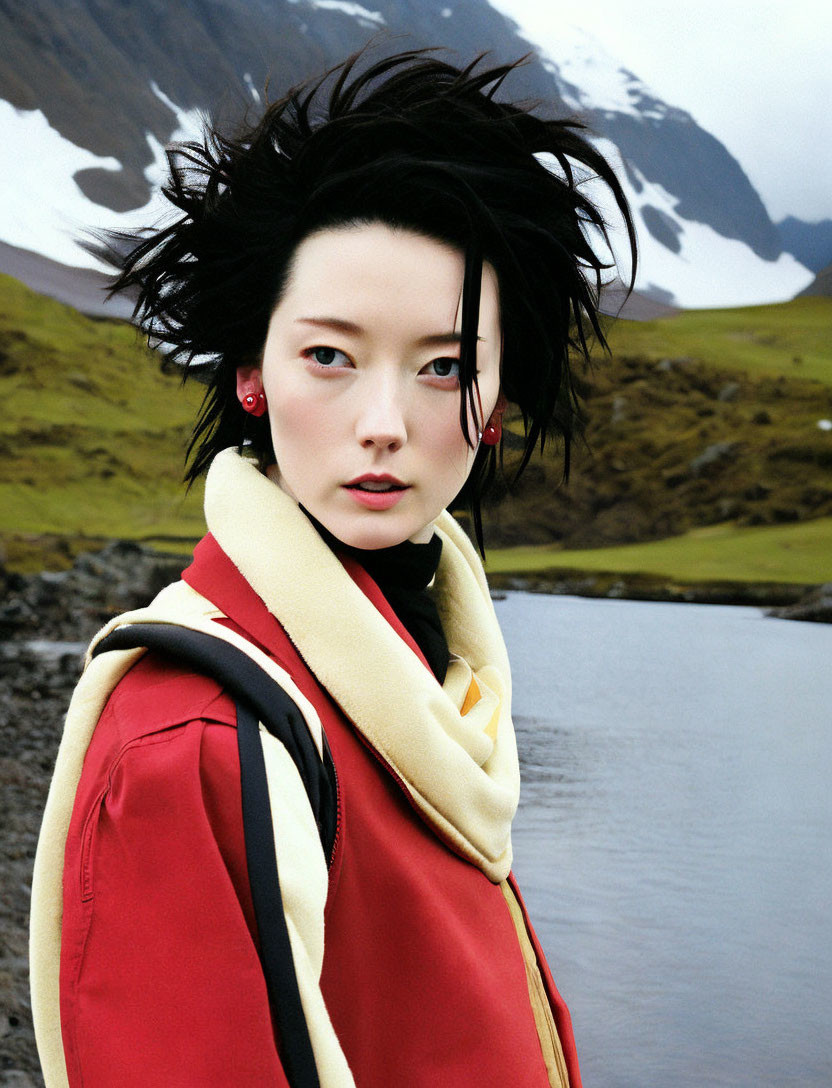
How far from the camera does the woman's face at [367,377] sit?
1.00 meters

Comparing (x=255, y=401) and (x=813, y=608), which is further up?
(x=255, y=401)

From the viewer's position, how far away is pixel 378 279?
1.00 m

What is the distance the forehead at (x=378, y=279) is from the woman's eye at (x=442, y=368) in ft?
0.11

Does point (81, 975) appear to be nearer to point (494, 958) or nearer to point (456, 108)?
point (494, 958)

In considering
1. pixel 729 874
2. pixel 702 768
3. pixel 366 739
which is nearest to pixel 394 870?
pixel 366 739

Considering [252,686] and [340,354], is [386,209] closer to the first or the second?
[340,354]

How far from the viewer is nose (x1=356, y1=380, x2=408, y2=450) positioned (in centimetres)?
99

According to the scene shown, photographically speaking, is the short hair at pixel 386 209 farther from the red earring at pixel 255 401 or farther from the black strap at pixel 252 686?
the black strap at pixel 252 686

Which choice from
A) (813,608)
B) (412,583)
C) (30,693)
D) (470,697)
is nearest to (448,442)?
(412,583)

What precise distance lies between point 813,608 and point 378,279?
1351cm

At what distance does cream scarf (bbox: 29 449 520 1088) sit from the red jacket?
2 cm

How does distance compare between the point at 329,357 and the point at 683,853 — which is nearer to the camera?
the point at 329,357

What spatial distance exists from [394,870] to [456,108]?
74cm

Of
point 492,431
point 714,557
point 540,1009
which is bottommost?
point 714,557
